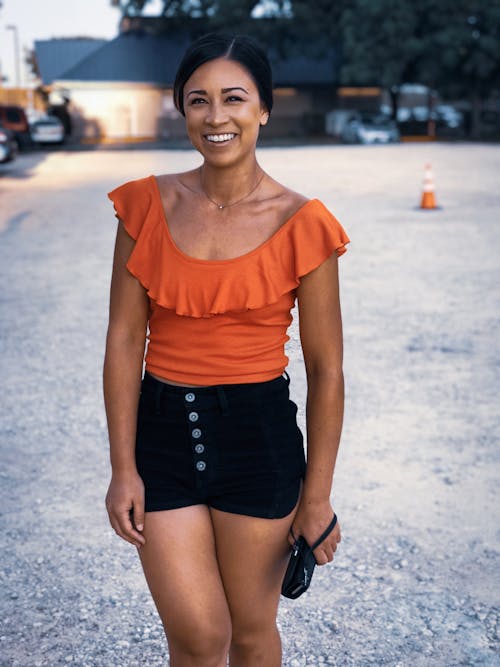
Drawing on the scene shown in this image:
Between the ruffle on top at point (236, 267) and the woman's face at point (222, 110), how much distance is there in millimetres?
215

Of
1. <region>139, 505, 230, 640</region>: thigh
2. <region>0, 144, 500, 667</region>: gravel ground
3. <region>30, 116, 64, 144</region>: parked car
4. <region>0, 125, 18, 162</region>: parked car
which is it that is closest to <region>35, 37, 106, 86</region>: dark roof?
<region>30, 116, 64, 144</region>: parked car

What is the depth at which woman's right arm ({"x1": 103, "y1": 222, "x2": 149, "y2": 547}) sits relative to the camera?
214 centimetres

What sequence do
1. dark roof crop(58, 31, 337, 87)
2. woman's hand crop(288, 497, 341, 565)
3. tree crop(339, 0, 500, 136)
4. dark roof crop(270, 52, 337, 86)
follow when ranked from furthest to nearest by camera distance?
dark roof crop(270, 52, 337, 86) < dark roof crop(58, 31, 337, 87) < tree crop(339, 0, 500, 136) < woman's hand crop(288, 497, 341, 565)

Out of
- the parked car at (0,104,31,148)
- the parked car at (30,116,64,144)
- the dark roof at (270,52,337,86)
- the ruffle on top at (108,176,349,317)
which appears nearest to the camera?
the ruffle on top at (108,176,349,317)

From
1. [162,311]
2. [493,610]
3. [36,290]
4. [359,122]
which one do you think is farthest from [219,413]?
[359,122]

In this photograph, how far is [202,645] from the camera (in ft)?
6.89

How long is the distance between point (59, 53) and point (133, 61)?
190 inches

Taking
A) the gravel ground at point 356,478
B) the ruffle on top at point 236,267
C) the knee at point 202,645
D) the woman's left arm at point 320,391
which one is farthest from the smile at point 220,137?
the knee at point 202,645

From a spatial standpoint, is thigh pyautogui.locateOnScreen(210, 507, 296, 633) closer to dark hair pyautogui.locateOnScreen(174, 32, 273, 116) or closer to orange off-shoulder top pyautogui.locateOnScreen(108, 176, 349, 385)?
orange off-shoulder top pyautogui.locateOnScreen(108, 176, 349, 385)

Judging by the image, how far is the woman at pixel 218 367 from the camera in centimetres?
207

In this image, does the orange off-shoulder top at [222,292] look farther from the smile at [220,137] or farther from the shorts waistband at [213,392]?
the smile at [220,137]

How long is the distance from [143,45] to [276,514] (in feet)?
177

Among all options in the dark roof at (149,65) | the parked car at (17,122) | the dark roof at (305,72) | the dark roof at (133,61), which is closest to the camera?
the parked car at (17,122)

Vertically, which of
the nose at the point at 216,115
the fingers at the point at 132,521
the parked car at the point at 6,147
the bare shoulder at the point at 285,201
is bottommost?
the parked car at the point at 6,147
